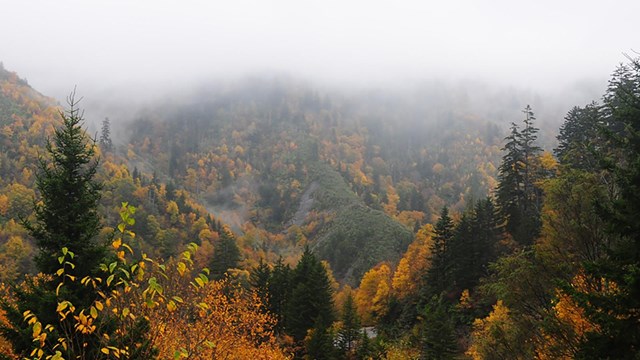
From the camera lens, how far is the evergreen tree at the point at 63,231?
13.4 m

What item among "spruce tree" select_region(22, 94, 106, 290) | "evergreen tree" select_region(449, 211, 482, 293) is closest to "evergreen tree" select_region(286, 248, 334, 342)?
"evergreen tree" select_region(449, 211, 482, 293)

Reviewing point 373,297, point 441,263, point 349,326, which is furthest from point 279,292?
point 373,297

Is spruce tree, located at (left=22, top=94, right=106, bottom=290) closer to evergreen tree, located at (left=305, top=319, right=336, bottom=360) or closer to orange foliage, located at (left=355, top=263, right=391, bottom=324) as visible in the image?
evergreen tree, located at (left=305, top=319, right=336, bottom=360)

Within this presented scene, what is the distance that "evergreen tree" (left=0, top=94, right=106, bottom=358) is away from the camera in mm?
13430

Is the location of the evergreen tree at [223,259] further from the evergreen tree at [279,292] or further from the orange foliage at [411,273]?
the orange foliage at [411,273]

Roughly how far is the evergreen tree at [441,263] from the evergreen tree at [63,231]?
2062 inches

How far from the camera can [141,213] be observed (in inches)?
5472

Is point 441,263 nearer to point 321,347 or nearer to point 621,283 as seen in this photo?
point 321,347

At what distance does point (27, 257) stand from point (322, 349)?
304ft

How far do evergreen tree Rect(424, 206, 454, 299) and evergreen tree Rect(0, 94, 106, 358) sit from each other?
52386 mm

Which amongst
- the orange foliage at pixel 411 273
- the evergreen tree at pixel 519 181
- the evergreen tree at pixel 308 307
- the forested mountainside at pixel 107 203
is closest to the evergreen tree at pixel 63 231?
the evergreen tree at pixel 308 307

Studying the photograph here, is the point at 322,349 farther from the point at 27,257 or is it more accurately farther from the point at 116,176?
the point at 116,176

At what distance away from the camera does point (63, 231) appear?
14.9 meters

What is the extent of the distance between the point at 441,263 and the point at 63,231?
5432 cm
